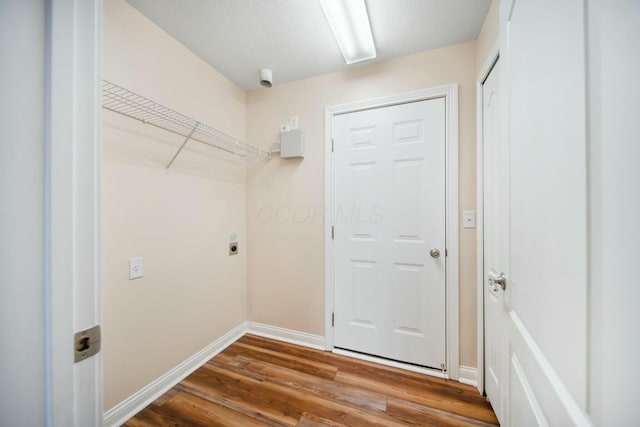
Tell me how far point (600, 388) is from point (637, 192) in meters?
0.32

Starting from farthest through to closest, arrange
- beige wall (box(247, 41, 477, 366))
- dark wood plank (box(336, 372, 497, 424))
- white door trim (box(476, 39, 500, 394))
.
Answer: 1. beige wall (box(247, 41, 477, 366))
2. white door trim (box(476, 39, 500, 394))
3. dark wood plank (box(336, 372, 497, 424))

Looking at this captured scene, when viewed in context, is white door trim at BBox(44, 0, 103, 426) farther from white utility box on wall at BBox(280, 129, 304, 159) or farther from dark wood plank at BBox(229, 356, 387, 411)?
white utility box on wall at BBox(280, 129, 304, 159)

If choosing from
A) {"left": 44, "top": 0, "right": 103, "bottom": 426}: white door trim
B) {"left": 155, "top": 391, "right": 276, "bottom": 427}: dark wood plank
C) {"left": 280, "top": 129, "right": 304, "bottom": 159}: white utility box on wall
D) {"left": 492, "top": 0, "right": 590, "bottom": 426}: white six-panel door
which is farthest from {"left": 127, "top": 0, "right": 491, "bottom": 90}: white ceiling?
{"left": 155, "top": 391, "right": 276, "bottom": 427}: dark wood plank

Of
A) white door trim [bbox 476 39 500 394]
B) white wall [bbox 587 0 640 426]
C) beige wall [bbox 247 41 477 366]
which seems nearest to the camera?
white wall [bbox 587 0 640 426]

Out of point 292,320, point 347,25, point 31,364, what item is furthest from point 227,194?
point 31,364

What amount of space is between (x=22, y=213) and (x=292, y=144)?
70.3 inches

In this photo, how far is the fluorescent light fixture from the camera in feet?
4.21

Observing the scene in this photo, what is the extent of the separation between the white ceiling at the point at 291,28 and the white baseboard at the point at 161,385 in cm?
243

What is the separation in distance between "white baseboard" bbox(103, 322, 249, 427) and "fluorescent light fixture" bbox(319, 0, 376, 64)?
8.58ft


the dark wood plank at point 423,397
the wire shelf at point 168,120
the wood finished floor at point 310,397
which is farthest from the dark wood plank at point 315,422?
the wire shelf at point 168,120

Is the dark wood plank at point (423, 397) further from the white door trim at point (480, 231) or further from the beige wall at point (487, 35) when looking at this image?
the beige wall at point (487, 35)

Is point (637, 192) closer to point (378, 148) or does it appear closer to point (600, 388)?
point (600, 388)

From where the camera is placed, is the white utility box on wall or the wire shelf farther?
the white utility box on wall

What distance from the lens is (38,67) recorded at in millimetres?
451
